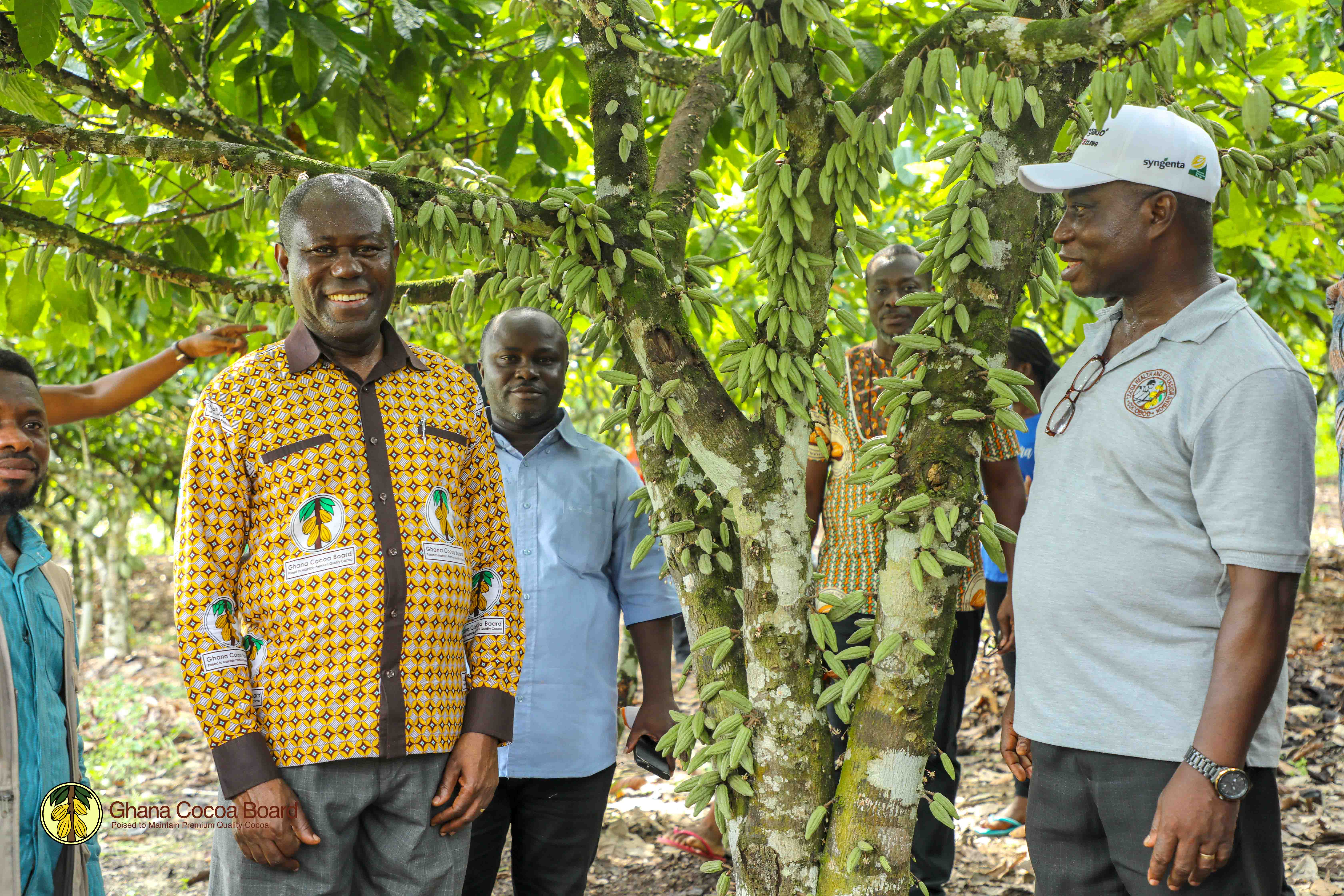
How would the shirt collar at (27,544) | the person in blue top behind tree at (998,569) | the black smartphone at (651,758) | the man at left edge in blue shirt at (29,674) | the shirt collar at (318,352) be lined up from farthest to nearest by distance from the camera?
the person in blue top behind tree at (998,569)
the black smartphone at (651,758)
the shirt collar at (27,544)
the man at left edge in blue shirt at (29,674)
the shirt collar at (318,352)

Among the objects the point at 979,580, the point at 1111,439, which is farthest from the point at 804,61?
the point at 979,580

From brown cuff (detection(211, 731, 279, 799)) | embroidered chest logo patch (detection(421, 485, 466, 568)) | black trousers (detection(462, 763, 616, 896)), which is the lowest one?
black trousers (detection(462, 763, 616, 896))

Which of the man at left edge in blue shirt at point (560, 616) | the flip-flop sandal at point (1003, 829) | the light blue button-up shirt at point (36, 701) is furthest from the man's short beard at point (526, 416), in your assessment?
the flip-flop sandal at point (1003, 829)

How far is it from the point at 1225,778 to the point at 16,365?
239 cm

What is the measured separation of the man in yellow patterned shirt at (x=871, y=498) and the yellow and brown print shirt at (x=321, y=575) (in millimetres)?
1291

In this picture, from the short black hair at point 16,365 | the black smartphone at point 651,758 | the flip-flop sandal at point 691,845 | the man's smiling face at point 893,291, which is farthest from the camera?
the flip-flop sandal at point 691,845

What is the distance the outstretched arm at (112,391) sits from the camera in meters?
2.88

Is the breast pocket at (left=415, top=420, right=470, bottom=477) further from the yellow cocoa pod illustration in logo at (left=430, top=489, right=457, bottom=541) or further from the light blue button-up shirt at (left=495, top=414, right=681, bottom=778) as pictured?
the light blue button-up shirt at (left=495, top=414, right=681, bottom=778)

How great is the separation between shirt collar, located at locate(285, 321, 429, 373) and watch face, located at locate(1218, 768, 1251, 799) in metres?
1.47

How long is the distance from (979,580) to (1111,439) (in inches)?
55.9

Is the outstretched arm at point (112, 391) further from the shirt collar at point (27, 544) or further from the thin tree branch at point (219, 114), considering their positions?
the shirt collar at point (27, 544)

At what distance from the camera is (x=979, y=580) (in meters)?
3.09

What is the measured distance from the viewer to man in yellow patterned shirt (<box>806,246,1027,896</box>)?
115 inches

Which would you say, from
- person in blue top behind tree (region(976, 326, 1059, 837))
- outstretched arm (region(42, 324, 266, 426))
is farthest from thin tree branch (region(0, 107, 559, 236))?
person in blue top behind tree (region(976, 326, 1059, 837))
